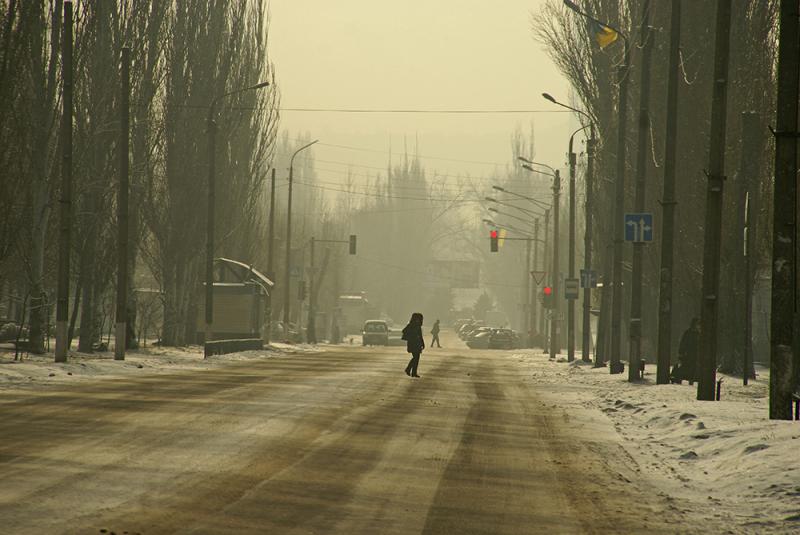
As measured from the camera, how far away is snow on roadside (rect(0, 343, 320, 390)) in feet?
76.7

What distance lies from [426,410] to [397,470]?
7.42 meters

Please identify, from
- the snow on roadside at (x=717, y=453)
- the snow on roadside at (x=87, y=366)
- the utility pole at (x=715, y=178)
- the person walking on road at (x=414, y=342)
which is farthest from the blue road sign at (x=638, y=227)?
the snow on roadside at (x=87, y=366)

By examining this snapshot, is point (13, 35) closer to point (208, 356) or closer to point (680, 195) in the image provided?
point (208, 356)

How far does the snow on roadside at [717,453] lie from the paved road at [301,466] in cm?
47

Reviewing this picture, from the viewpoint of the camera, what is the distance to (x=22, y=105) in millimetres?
32750

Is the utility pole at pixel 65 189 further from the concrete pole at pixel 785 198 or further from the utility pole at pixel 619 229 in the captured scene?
the concrete pole at pixel 785 198

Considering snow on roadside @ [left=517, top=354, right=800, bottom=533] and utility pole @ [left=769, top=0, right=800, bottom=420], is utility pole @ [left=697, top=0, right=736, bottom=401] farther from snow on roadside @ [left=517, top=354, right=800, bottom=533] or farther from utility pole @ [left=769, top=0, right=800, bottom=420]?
utility pole @ [left=769, top=0, right=800, bottom=420]

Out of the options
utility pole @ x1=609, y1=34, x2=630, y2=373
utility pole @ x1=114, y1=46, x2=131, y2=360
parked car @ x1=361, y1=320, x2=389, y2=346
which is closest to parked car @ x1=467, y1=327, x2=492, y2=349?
parked car @ x1=361, y1=320, x2=389, y2=346

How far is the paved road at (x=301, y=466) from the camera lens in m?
8.84

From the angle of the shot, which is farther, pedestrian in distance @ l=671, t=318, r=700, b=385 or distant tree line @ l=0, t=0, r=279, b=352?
distant tree line @ l=0, t=0, r=279, b=352

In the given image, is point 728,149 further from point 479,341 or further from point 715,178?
point 479,341

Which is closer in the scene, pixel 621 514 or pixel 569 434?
pixel 621 514

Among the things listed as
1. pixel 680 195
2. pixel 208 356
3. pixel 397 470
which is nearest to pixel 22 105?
pixel 208 356

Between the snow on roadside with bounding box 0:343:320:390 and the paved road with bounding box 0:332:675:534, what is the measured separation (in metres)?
2.71
